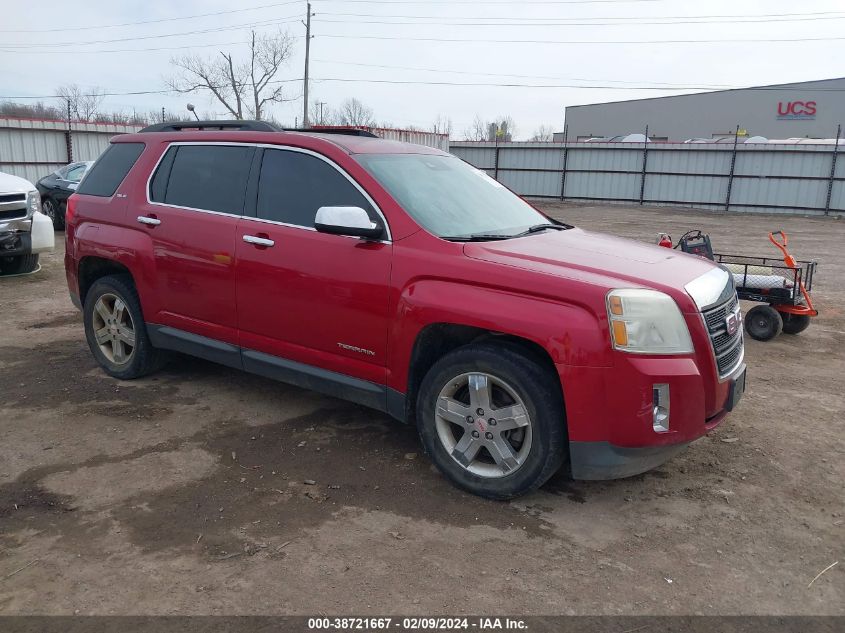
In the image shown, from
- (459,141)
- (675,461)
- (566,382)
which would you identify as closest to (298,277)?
(566,382)

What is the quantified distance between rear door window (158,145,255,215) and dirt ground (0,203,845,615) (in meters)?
1.43

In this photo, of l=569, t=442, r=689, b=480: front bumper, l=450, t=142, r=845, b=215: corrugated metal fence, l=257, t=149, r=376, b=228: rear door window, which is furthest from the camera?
l=450, t=142, r=845, b=215: corrugated metal fence

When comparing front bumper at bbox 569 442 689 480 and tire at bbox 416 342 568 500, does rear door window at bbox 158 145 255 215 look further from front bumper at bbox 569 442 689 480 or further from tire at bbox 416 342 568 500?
front bumper at bbox 569 442 689 480

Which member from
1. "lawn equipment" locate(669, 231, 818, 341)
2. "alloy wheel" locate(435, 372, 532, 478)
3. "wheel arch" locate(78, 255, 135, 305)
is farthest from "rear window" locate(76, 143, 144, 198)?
"lawn equipment" locate(669, 231, 818, 341)

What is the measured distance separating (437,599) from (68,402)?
340cm

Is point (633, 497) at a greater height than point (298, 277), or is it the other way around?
point (298, 277)

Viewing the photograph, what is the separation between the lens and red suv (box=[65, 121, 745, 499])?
3.23m

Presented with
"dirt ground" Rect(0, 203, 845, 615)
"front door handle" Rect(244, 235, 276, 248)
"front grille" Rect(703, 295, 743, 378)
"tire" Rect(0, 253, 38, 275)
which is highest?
"front door handle" Rect(244, 235, 276, 248)

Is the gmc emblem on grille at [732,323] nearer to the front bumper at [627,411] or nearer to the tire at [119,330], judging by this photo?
the front bumper at [627,411]

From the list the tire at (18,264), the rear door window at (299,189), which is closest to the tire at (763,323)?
the rear door window at (299,189)

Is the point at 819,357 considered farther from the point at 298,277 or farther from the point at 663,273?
the point at 298,277

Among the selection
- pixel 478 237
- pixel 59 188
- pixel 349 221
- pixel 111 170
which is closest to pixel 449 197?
pixel 478 237

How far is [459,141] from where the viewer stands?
3080cm

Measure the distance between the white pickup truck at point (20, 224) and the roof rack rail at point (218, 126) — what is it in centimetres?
509
